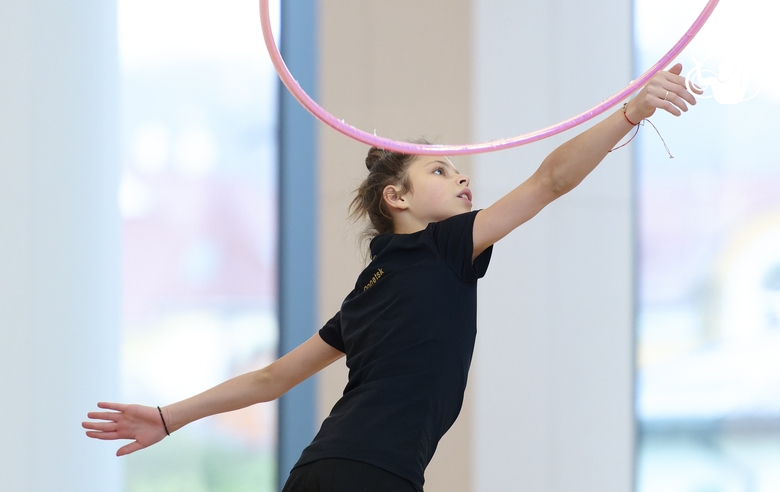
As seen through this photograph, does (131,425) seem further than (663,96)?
Yes

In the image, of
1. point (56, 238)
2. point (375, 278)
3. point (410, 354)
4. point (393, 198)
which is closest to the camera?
point (410, 354)

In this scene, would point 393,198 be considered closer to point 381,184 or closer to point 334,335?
point 381,184

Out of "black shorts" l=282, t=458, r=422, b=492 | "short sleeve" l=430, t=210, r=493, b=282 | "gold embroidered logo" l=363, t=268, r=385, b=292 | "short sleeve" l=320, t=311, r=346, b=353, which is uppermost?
"short sleeve" l=430, t=210, r=493, b=282

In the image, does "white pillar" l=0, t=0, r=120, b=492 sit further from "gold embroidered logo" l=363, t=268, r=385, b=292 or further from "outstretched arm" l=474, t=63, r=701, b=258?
"outstretched arm" l=474, t=63, r=701, b=258

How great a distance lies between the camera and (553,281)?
103 inches

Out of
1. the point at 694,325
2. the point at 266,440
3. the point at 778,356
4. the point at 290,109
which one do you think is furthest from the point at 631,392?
the point at 290,109

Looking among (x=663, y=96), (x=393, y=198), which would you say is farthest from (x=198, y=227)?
(x=663, y=96)

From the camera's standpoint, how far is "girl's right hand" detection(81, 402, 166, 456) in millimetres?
Answer: 1557

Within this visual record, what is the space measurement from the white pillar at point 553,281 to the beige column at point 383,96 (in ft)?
0.19

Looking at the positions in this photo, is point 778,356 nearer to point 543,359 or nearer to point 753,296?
point 753,296

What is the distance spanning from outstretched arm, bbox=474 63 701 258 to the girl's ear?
0.23m

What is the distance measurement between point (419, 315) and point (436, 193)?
0.82ft

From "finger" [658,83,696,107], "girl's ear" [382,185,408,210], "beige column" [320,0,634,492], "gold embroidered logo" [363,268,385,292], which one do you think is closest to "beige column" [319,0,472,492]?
"beige column" [320,0,634,492]

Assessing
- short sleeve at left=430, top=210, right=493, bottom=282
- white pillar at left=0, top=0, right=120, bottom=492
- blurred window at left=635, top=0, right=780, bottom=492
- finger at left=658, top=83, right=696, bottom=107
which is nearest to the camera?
finger at left=658, top=83, right=696, bottom=107
